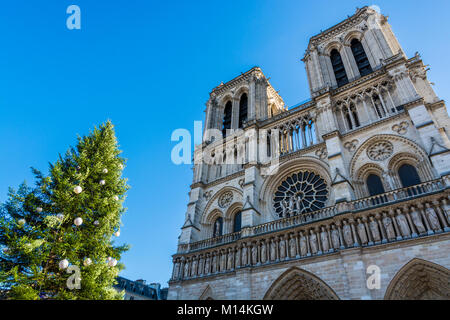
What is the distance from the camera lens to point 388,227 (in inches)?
430

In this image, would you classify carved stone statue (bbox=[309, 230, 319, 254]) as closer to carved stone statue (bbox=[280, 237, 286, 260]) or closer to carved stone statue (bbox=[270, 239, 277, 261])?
carved stone statue (bbox=[280, 237, 286, 260])

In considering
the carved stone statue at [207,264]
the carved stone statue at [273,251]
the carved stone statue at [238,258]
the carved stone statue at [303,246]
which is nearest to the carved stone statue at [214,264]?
the carved stone statue at [207,264]

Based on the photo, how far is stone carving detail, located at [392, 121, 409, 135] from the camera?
44.5ft

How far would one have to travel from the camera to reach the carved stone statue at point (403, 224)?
1050 cm

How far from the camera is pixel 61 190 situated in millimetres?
8336

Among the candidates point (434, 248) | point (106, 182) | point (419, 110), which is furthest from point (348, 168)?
point (106, 182)

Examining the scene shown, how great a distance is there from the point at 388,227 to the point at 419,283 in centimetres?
213

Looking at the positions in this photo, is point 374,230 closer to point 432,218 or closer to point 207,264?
point 432,218

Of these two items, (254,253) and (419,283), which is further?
(254,253)

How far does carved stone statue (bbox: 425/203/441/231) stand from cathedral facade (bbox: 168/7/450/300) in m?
0.04

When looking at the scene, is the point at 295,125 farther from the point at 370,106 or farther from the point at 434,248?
the point at 434,248

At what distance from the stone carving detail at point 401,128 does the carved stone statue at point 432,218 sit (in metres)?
4.42

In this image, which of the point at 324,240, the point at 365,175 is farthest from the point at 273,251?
the point at 365,175
